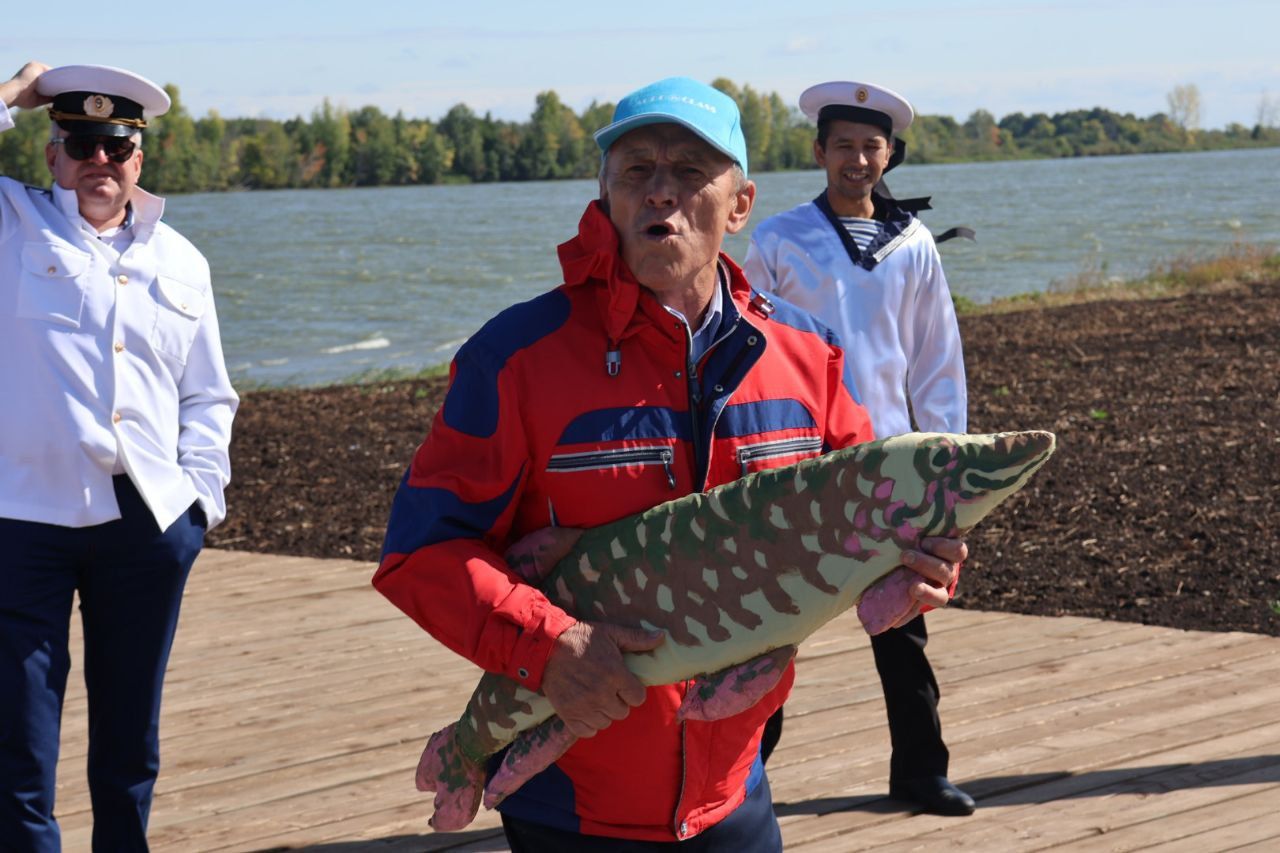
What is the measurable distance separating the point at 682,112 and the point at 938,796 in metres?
2.61

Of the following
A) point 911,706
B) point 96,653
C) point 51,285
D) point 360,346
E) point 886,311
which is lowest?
point 360,346

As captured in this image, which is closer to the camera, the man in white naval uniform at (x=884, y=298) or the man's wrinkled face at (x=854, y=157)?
the man in white naval uniform at (x=884, y=298)

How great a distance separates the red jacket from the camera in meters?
2.36

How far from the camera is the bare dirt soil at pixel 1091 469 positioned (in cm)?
682

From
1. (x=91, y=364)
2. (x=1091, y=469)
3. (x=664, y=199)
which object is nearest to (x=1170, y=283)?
(x=1091, y=469)

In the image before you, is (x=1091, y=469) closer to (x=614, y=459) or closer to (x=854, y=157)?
(x=854, y=157)

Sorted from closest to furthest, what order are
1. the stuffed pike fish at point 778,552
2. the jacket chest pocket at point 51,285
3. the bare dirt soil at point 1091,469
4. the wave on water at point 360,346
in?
the stuffed pike fish at point 778,552 → the jacket chest pocket at point 51,285 → the bare dirt soil at point 1091,469 → the wave on water at point 360,346

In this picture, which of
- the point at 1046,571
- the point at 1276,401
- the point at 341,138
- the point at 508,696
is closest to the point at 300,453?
the point at 1046,571

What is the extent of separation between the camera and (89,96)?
375 centimetres

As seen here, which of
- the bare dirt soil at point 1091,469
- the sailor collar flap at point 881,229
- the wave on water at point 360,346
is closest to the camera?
the sailor collar flap at point 881,229

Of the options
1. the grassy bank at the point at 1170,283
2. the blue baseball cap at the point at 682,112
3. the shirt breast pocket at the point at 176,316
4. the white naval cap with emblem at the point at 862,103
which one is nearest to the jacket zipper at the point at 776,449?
the blue baseball cap at the point at 682,112

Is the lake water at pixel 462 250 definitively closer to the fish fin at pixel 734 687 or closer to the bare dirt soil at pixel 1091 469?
the bare dirt soil at pixel 1091 469

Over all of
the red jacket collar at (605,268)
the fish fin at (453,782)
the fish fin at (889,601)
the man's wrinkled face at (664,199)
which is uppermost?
the man's wrinkled face at (664,199)

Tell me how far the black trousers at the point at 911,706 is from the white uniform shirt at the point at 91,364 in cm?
185
